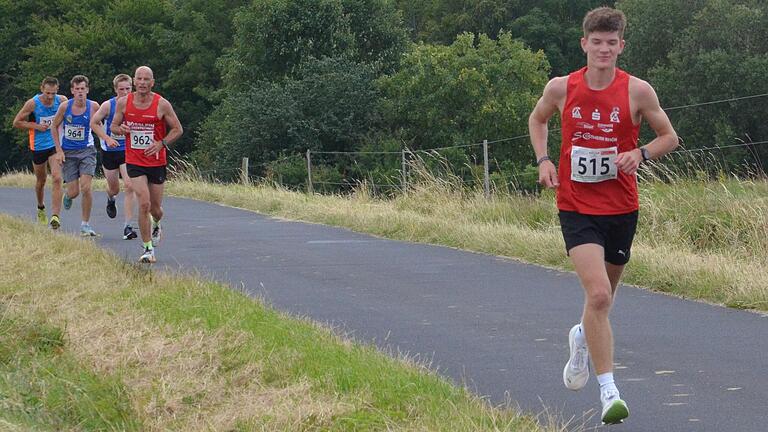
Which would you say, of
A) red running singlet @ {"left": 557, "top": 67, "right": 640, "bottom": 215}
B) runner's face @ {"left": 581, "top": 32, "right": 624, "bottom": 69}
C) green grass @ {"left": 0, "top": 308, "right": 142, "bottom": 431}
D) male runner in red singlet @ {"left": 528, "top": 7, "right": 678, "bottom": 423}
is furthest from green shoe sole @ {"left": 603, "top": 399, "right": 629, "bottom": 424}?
green grass @ {"left": 0, "top": 308, "right": 142, "bottom": 431}

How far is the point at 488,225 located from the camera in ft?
53.1

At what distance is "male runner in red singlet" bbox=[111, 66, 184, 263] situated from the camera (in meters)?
12.8

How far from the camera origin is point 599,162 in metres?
6.40

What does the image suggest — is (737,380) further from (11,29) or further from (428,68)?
(11,29)

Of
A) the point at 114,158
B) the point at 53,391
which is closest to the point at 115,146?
the point at 114,158

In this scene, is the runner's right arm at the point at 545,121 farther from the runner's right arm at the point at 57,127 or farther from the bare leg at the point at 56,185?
the bare leg at the point at 56,185

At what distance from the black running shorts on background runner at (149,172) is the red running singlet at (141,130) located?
5 centimetres

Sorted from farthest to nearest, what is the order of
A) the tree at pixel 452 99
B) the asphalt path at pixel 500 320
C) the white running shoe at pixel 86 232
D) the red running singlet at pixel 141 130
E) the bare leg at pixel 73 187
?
the tree at pixel 452 99 < the bare leg at pixel 73 187 < the white running shoe at pixel 86 232 < the red running singlet at pixel 141 130 < the asphalt path at pixel 500 320

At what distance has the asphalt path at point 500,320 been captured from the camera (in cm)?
678

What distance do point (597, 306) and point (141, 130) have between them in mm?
7377

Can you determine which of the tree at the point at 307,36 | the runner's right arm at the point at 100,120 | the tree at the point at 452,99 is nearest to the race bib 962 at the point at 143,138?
the runner's right arm at the point at 100,120

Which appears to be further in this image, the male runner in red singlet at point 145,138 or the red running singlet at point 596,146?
the male runner in red singlet at point 145,138

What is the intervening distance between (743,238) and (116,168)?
7184 mm

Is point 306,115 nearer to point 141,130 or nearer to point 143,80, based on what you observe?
point 141,130
